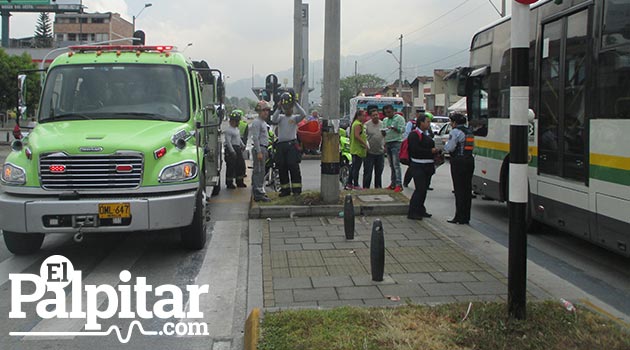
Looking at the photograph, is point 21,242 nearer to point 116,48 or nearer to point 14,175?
point 14,175

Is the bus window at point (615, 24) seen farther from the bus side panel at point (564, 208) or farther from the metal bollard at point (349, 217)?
the metal bollard at point (349, 217)

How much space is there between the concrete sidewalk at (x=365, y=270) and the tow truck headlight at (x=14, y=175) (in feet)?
9.79

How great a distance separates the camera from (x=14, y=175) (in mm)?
6801

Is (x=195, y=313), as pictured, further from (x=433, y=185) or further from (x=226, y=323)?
(x=433, y=185)

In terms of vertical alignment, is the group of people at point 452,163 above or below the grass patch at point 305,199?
above

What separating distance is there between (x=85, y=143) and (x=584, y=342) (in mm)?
5495

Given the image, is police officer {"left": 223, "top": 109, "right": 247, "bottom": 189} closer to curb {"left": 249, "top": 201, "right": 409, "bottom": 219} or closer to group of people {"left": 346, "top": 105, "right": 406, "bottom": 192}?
group of people {"left": 346, "top": 105, "right": 406, "bottom": 192}

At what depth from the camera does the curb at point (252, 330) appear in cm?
431

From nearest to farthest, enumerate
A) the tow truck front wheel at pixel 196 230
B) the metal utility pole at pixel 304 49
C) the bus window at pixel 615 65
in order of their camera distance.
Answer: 1. the bus window at pixel 615 65
2. the tow truck front wheel at pixel 196 230
3. the metal utility pole at pixel 304 49

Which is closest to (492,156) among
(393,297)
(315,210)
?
(315,210)

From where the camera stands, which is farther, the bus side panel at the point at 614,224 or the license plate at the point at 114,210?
the license plate at the point at 114,210

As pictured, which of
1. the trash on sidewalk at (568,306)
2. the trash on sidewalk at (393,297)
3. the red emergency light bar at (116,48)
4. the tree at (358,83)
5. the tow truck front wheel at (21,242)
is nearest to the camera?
the trash on sidewalk at (568,306)

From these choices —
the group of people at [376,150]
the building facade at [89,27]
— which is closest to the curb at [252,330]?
the group of people at [376,150]

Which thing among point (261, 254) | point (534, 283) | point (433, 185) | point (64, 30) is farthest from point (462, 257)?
point (64, 30)
